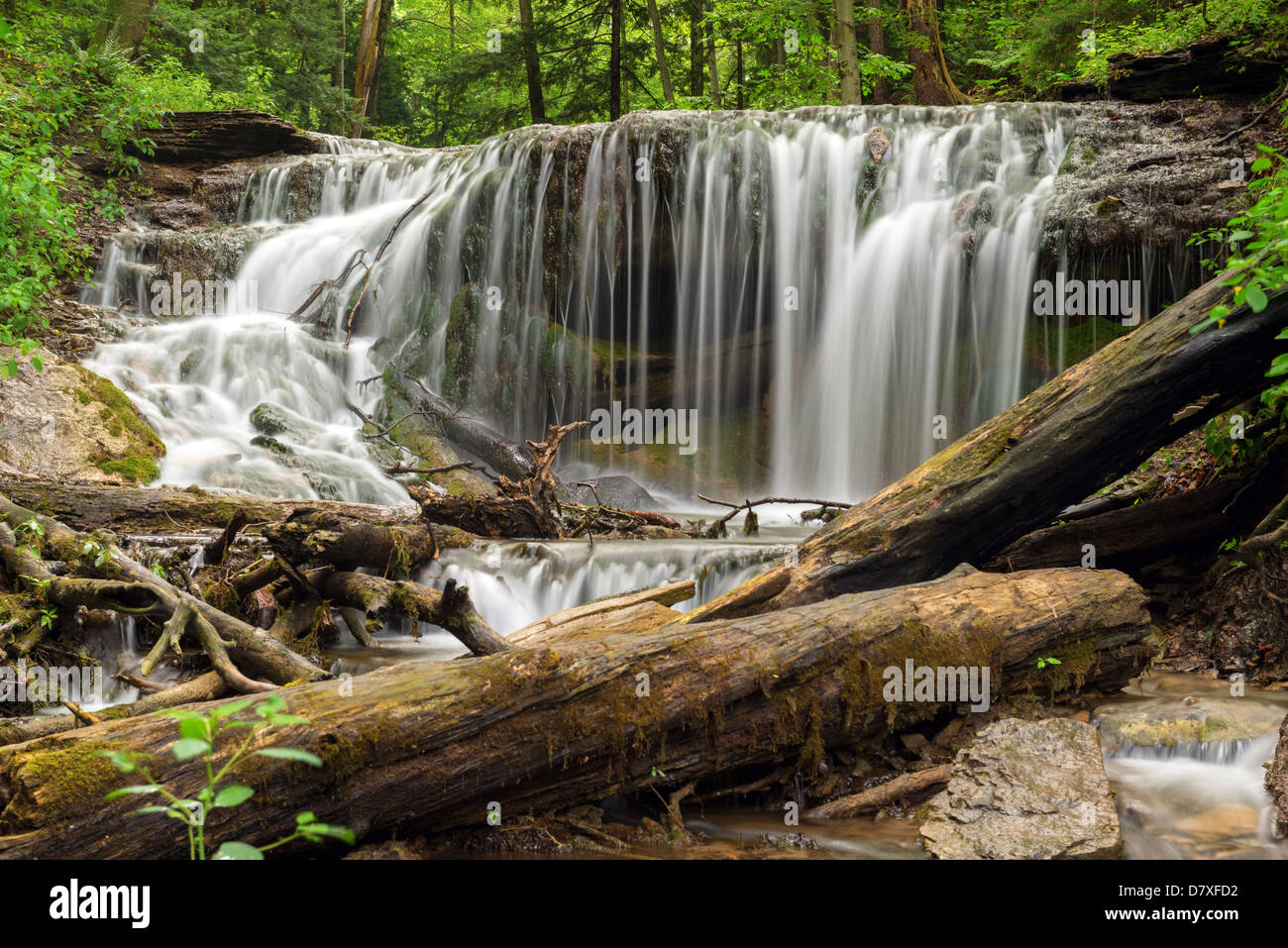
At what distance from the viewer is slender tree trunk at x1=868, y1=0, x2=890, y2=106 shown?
17.4 meters

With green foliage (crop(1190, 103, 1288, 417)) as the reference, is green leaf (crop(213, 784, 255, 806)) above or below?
below

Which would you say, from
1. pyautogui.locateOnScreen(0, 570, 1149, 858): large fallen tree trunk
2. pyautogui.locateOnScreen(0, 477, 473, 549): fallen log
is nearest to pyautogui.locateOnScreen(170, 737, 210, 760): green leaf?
pyautogui.locateOnScreen(0, 570, 1149, 858): large fallen tree trunk

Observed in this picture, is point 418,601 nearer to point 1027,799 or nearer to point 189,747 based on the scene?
point 1027,799

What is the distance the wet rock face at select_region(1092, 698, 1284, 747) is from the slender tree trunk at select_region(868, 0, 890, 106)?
1540 cm

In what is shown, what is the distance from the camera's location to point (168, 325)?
12.4 m

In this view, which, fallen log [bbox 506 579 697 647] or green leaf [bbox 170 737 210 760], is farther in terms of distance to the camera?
fallen log [bbox 506 579 697 647]

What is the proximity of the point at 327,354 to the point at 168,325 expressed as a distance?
212 cm

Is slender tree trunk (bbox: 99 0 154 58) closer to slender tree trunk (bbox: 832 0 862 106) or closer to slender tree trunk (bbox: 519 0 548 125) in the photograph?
slender tree trunk (bbox: 519 0 548 125)

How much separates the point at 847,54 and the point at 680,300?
6144 millimetres

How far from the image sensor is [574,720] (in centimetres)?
342

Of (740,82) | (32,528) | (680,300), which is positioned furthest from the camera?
(740,82)

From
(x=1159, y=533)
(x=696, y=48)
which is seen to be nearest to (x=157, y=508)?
(x=1159, y=533)

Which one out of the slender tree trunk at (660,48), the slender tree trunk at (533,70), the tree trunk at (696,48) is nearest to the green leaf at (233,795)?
the slender tree trunk at (660,48)

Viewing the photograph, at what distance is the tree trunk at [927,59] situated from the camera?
16703mm
